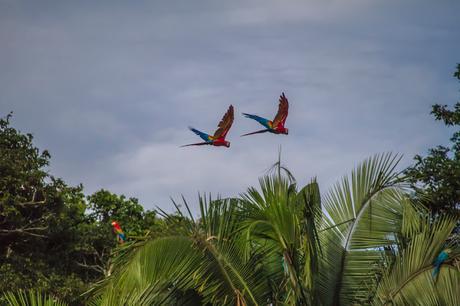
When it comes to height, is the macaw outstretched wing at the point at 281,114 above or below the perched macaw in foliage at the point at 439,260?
above

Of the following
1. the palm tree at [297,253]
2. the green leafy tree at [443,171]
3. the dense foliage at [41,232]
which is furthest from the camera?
the dense foliage at [41,232]

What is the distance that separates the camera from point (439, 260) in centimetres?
909

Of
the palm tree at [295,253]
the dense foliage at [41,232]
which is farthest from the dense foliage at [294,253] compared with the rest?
the dense foliage at [41,232]

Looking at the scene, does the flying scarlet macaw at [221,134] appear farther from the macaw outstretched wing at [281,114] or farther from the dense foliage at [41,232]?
the dense foliage at [41,232]

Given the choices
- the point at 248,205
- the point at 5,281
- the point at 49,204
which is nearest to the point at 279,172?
the point at 248,205

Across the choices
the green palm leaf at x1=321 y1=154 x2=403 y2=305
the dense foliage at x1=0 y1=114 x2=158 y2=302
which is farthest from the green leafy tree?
the dense foliage at x1=0 y1=114 x2=158 y2=302

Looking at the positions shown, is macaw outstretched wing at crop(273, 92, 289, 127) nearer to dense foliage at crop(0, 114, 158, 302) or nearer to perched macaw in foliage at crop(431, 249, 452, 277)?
perched macaw in foliage at crop(431, 249, 452, 277)

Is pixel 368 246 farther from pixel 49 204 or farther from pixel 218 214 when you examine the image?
pixel 49 204

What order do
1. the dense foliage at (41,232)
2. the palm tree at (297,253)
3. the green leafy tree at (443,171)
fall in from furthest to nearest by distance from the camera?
the dense foliage at (41,232), the green leafy tree at (443,171), the palm tree at (297,253)

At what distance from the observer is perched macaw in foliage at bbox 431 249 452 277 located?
9055mm

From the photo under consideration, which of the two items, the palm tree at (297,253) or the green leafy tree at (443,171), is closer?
the palm tree at (297,253)

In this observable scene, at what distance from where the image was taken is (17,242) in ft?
69.5

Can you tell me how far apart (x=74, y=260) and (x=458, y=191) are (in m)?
12.5

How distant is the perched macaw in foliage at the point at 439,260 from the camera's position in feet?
29.7
